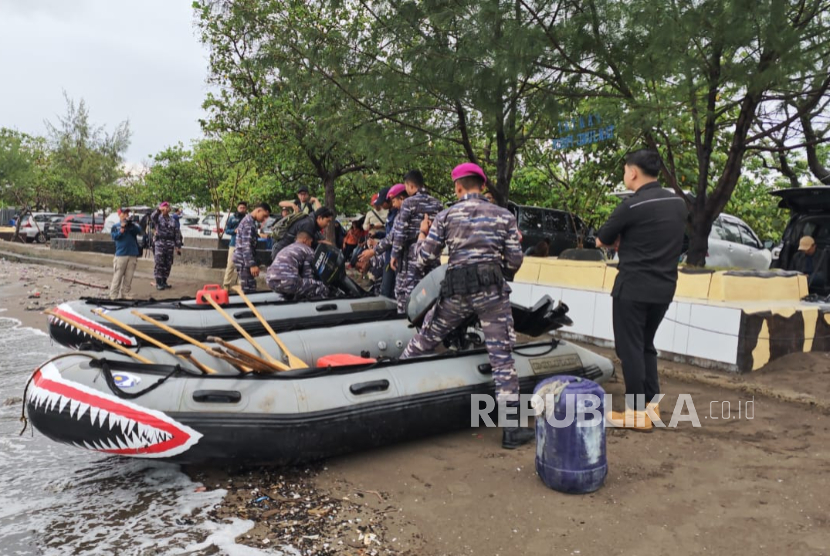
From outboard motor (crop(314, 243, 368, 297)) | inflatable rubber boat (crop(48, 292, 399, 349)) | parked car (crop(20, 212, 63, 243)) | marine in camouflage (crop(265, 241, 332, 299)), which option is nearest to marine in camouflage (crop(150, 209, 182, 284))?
inflatable rubber boat (crop(48, 292, 399, 349))

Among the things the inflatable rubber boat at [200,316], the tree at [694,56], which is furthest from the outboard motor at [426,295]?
the tree at [694,56]

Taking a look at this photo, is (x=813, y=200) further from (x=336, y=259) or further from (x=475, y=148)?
(x=336, y=259)

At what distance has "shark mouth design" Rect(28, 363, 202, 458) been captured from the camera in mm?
3424

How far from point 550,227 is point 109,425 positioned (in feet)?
36.3

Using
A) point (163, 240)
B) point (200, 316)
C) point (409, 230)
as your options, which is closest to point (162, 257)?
point (163, 240)

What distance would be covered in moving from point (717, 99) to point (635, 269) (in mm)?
3161

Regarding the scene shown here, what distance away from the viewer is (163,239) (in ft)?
37.9

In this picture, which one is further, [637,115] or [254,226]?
[254,226]

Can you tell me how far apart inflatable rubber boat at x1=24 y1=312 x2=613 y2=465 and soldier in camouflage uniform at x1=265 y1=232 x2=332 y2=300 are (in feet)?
8.02

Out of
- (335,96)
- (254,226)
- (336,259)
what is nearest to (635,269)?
(336,259)

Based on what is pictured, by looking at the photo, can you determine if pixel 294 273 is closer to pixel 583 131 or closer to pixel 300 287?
pixel 300 287

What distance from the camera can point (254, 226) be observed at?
858cm

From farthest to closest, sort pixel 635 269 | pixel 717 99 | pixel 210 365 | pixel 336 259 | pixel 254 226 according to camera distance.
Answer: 1. pixel 254 226
2. pixel 336 259
3. pixel 717 99
4. pixel 210 365
5. pixel 635 269

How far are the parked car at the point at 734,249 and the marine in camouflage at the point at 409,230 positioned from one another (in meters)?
7.75
